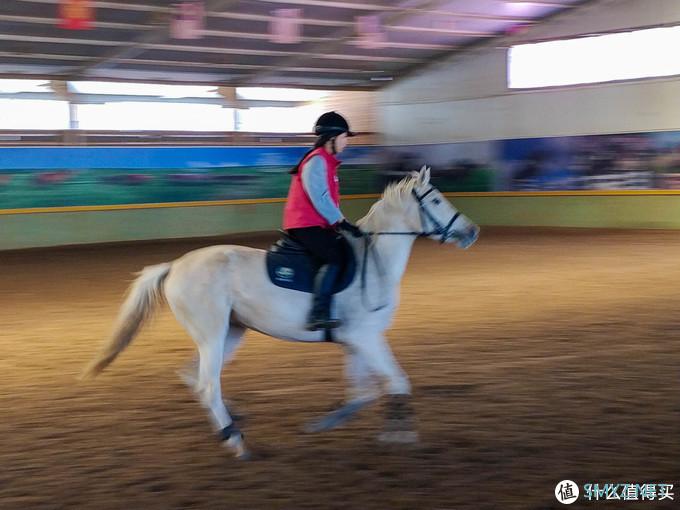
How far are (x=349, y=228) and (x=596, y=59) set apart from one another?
18.1 m

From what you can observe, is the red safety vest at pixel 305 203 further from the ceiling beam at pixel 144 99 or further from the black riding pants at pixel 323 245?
the ceiling beam at pixel 144 99

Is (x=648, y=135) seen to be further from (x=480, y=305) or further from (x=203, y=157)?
(x=480, y=305)

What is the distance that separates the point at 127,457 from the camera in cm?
464

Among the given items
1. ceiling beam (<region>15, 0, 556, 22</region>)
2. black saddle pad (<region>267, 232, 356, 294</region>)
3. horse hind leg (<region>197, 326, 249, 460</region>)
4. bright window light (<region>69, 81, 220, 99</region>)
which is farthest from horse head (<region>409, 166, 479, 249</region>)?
bright window light (<region>69, 81, 220, 99</region>)

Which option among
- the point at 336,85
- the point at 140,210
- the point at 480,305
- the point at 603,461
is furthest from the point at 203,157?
the point at 603,461

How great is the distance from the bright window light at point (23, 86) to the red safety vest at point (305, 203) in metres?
16.5

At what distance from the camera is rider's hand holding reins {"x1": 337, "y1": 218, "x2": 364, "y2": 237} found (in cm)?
502

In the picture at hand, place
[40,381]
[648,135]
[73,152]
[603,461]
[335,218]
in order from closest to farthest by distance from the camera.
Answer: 1. [603,461]
2. [335,218]
3. [40,381]
4. [73,152]
5. [648,135]

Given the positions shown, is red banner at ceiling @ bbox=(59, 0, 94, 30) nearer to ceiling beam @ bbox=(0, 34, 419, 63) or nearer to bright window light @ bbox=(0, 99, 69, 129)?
ceiling beam @ bbox=(0, 34, 419, 63)

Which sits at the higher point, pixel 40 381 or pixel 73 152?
pixel 73 152

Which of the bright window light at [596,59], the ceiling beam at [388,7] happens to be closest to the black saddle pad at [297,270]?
the ceiling beam at [388,7]

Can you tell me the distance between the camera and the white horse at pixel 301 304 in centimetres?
484

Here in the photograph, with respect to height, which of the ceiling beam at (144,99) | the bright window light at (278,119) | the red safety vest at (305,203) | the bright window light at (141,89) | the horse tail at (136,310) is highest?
the bright window light at (141,89)

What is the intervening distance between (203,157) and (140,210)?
2098 millimetres
